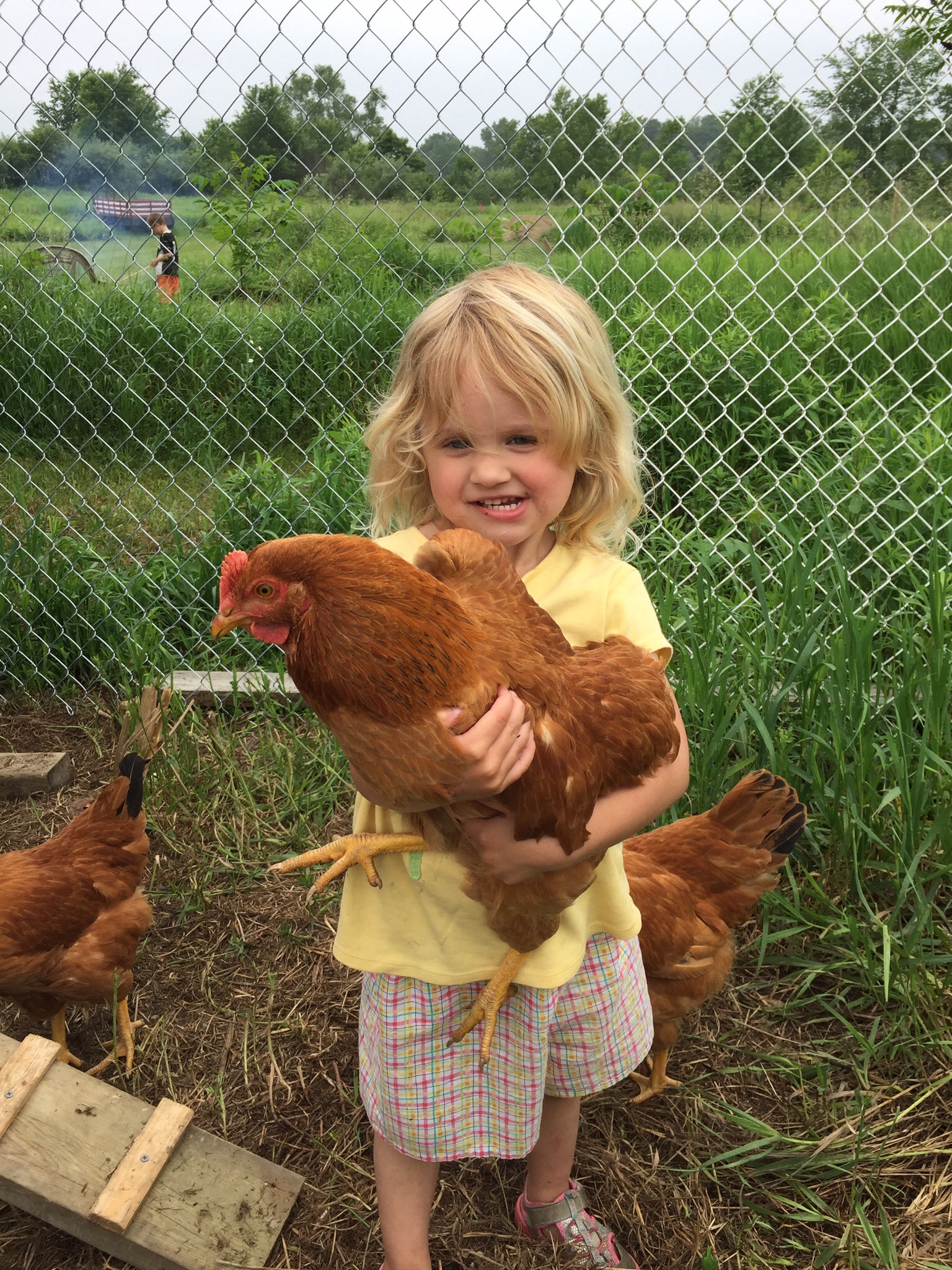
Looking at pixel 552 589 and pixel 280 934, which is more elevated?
pixel 552 589

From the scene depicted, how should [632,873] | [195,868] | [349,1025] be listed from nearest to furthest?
[632,873] → [349,1025] → [195,868]

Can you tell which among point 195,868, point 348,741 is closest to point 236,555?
point 348,741

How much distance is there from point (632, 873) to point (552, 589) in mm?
659

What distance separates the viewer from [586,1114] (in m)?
1.91

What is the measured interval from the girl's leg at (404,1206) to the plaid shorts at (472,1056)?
0.07m

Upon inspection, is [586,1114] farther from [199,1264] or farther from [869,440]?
[869,440]

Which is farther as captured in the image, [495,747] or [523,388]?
[523,388]

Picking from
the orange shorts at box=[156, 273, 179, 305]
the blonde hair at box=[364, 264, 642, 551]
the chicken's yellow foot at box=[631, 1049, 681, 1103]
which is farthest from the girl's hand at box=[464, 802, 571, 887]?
the orange shorts at box=[156, 273, 179, 305]

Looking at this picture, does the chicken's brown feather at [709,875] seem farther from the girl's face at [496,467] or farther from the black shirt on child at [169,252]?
the black shirt on child at [169,252]

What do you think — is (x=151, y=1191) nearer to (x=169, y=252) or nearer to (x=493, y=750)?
(x=493, y=750)

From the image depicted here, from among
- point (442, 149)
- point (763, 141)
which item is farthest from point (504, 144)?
point (763, 141)

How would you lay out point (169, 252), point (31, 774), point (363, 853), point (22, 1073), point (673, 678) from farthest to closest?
point (169, 252)
point (31, 774)
point (673, 678)
point (22, 1073)
point (363, 853)

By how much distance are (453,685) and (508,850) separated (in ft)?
0.84

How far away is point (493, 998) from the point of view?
136 cm
